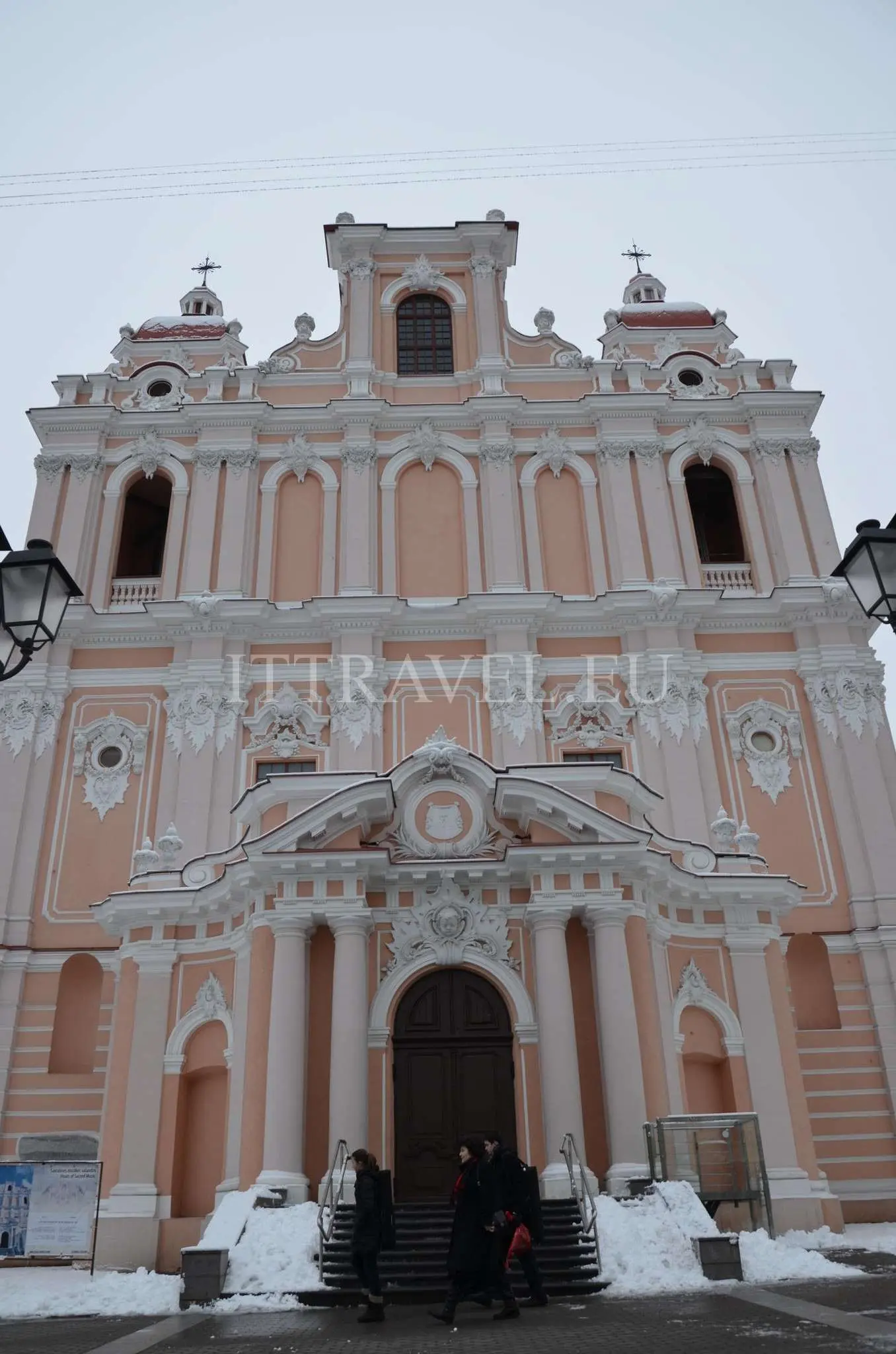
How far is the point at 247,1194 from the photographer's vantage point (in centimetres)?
1459

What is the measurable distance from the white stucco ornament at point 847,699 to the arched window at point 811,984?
4.44m

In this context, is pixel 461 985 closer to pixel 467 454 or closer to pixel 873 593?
pixel 873 593

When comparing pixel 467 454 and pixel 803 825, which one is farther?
pixel 467 454

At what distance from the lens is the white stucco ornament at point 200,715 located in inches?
942

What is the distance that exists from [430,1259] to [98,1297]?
3740 mm

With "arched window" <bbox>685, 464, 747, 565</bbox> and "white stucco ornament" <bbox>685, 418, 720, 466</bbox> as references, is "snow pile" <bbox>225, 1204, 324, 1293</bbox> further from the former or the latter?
"white stucco ornament" <bbox>685, 418, 720, 466</bbox>

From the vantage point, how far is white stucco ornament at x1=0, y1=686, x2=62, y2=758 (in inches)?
945

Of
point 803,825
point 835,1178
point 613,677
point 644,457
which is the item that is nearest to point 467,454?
point 644,457

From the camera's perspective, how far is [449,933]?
17.2 metres

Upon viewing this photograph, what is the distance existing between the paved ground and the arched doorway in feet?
13.2

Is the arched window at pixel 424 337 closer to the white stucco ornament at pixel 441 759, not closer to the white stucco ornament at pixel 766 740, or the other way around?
the white stucco ornament at pixel 766 740

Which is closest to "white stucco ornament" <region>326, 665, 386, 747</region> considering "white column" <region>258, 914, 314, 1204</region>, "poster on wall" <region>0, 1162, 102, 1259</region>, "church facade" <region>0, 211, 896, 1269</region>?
"church facade" <region>0, 211, 896, 1269</region>

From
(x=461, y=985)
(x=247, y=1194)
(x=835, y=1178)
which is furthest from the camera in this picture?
(x=835, y=1178)

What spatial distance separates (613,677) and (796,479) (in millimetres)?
7165
